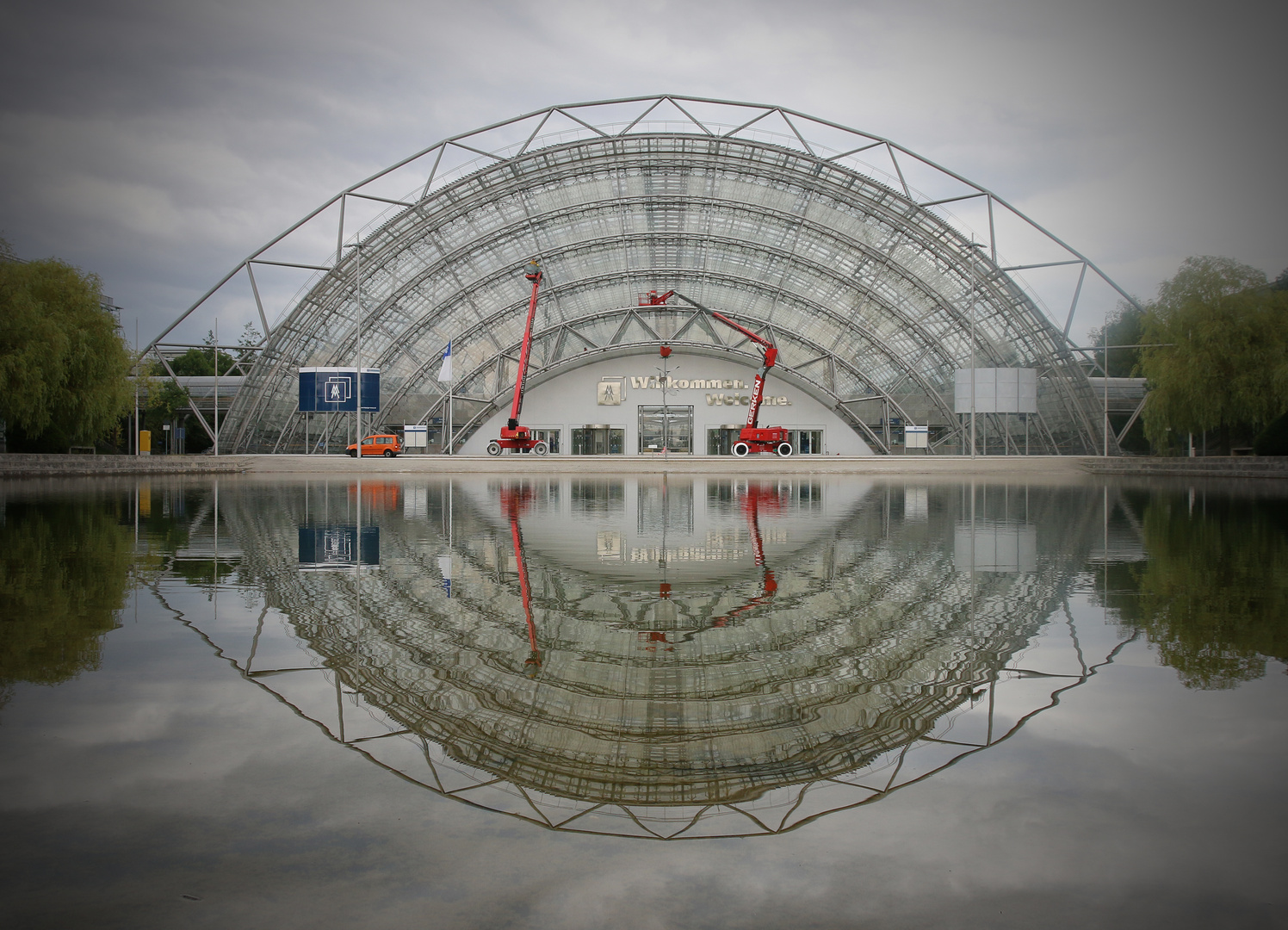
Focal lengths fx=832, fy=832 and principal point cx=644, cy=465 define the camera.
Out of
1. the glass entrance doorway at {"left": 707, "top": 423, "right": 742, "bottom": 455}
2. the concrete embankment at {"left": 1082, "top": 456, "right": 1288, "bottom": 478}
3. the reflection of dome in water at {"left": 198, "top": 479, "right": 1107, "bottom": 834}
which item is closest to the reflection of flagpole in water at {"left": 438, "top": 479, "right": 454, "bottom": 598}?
the reflection of dome in water at {"left": 198, "top": 479, "right": 1107, "bottom": 834}

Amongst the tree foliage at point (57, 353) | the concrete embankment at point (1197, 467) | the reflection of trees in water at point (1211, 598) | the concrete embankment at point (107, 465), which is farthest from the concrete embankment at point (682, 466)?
the reflection of trees in water at point (1211, 598)

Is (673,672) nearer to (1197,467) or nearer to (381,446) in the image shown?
(1197,467)

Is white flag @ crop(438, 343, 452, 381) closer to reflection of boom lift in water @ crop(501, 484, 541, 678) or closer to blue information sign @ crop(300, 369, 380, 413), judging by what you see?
blue information sign @ crop(300, 369, 380, 413)

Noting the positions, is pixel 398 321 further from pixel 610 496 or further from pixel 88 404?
pixel 610 496

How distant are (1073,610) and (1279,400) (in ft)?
136

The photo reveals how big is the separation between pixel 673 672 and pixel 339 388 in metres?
52.2

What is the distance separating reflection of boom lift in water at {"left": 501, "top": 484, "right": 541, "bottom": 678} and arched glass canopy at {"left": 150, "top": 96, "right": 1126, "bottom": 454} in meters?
38.1

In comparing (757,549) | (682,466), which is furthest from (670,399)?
(757,549)

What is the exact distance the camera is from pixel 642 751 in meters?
3.13

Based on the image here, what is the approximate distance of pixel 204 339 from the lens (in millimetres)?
137125

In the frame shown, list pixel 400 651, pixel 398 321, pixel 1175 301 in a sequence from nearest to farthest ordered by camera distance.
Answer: pixel 400 651 < pixel 1175 301 < pixel 398 321

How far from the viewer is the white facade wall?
67.1 m

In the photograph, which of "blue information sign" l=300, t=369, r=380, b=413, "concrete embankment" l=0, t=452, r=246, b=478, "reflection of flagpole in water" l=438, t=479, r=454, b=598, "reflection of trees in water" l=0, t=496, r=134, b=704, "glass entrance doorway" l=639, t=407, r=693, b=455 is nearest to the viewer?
"reflection of trees in water" l=0, t=496, r=134, b=704

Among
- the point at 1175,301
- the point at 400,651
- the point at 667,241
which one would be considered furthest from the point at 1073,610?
the point at 667,241
